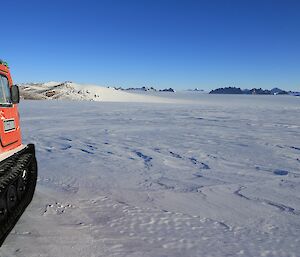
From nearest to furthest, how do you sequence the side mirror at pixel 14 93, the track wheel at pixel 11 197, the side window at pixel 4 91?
the track wheel at pixel 11 197 → the side window at pixel 4 91 → the side mirror at pixel 14 93

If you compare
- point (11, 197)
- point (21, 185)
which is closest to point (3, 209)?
point (11, 197)

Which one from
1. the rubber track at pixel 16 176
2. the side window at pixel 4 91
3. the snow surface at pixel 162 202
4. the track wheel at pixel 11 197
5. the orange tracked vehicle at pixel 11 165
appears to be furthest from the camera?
the side window at pixel 4 91

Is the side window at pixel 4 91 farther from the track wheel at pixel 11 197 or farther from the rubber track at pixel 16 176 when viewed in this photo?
the track wheel at pixel 11 197

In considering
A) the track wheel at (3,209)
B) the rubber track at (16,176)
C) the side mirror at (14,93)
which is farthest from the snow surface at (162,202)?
the side mirror at (14,93)

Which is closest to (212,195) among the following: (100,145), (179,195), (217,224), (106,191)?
(179,195)

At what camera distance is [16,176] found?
5465mm

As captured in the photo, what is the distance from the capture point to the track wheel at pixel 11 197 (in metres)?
5.28

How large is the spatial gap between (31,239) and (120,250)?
1.21m

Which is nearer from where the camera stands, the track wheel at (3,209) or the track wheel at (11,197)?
the track wheel at (3,209)

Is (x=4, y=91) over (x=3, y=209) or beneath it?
over

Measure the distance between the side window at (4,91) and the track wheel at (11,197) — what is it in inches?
54.6

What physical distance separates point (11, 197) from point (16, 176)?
32 cm

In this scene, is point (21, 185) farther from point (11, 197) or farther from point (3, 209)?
point (3, 209)

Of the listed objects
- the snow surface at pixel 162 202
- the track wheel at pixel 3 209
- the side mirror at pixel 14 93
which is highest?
the side mirror at pixel 14 93
